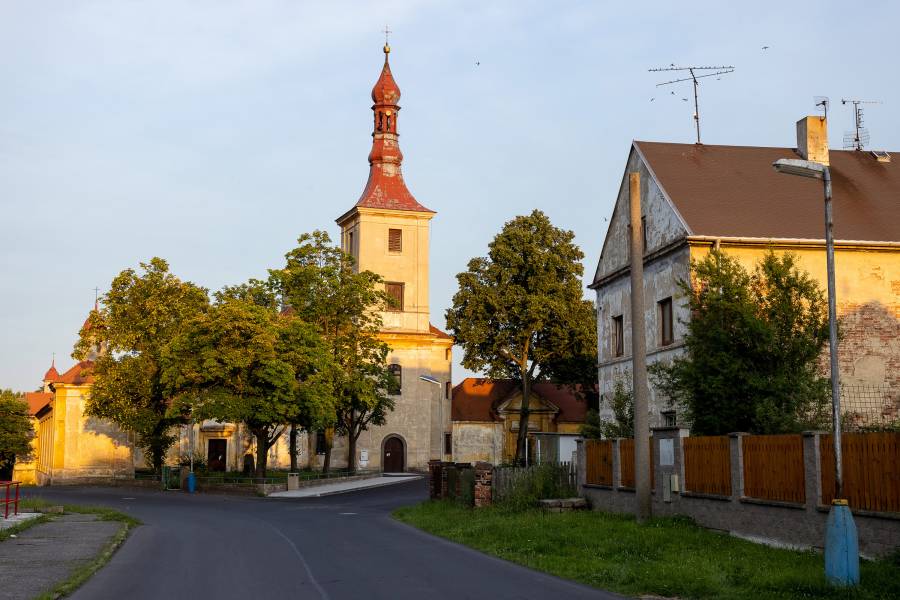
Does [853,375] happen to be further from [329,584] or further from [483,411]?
[483,411]

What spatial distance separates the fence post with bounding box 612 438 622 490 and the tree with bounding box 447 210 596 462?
35.7 m

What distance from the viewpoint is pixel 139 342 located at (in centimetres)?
5569

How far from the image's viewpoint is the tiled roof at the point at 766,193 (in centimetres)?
2986

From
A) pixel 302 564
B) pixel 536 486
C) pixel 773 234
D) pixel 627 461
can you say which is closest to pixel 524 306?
pixel 773 234

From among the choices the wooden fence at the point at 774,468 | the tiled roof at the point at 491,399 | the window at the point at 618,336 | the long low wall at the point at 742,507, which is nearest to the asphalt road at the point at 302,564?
the long low wall at the point at 742,507

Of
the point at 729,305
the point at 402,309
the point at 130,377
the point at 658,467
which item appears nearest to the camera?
the point at 658,467

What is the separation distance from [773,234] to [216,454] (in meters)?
51.2

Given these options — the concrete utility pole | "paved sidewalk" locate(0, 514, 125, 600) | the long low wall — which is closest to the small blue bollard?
the long low wall

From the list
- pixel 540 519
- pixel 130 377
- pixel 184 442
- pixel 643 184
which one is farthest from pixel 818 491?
pixel 184 442

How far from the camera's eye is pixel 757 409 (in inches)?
894

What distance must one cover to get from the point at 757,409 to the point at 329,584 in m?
12.3

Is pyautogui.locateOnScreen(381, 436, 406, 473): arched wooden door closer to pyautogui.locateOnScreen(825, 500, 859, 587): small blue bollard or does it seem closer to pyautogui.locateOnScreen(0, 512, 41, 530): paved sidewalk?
pyautogui.locateOnScreen(0, 512, 41, 530): paved sidewalk

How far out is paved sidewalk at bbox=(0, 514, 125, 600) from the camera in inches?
566

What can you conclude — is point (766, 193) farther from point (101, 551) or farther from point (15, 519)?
point (15, 519)
